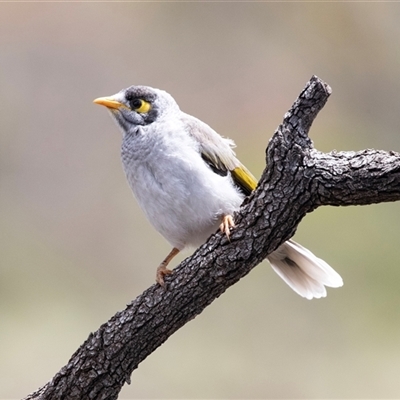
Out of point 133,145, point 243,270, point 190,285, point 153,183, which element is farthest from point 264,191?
point 133,145

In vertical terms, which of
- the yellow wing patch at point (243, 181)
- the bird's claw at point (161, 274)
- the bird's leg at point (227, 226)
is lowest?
the bird's claw at point (161, 274)

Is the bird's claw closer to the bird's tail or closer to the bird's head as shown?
the bird's tail

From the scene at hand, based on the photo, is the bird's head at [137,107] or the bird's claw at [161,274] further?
the bird's head at [137,107]

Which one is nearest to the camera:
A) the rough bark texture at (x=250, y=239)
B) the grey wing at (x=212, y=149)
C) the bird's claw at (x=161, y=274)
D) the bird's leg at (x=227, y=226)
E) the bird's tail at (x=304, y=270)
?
the rough bark texture at (x=250, y=239)

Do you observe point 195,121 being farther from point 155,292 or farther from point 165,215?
point 155,292

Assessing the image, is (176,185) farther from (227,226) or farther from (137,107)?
(137,107)

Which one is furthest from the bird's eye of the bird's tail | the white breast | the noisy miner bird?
the bird's tail

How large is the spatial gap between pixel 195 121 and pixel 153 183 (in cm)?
59

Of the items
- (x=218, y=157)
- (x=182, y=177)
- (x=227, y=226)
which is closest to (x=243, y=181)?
(x=218, y=157)

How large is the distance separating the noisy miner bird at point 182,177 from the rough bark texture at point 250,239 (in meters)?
0.22

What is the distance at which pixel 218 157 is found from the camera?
3.61 m

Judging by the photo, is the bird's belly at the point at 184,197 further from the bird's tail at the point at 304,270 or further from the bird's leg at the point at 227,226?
the bird's tail at the point at 304,270

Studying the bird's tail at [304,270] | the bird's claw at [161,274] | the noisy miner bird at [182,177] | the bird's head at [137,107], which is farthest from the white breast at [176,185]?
the bird's tail at [304,270]

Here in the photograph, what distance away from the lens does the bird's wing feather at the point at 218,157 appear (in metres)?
3.59
